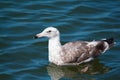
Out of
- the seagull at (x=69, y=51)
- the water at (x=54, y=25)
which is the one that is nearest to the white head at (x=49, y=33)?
the seagull at (x=69, y=51)

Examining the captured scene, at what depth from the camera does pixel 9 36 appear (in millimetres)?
14750

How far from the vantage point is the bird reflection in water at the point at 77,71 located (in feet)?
42.0

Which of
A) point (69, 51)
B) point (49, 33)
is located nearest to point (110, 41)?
point (69, 51)

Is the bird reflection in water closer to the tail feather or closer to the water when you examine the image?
the water

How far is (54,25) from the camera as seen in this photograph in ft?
51.0

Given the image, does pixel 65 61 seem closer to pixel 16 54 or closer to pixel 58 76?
pixel 58 76

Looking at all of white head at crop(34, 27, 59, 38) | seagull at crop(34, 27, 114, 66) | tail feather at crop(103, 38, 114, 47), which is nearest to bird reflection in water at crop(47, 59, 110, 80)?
seagull at crop(34, 27, 114, 66)

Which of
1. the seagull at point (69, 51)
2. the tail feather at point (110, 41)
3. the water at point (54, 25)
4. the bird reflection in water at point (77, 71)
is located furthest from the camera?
the tail feather at point (110, 41)

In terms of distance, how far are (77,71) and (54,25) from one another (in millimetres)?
2804

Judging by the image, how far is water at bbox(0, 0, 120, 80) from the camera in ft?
42.5

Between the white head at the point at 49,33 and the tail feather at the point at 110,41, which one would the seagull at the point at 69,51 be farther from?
the tail feather at the point at 110,41

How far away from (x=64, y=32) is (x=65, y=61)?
2.21 metres

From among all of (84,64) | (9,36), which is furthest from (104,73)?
(9,36)

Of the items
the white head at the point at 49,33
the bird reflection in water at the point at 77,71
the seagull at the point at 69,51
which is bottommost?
the bird reflection in water at the point at 77,71
